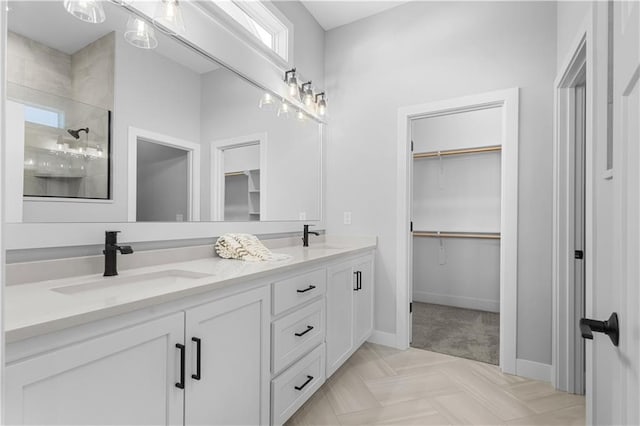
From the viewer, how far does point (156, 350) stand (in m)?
0.93

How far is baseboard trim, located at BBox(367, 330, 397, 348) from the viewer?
267cm

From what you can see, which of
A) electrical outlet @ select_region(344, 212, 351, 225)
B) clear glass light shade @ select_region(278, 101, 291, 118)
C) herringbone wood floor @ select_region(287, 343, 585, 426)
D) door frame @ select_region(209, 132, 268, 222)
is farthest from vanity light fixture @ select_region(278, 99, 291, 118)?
herringbone wood floor @ select_region(287, 343, 585, 426)

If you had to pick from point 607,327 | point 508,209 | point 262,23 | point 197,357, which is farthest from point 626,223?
point 262,23

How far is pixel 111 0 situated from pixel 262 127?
1.04 m

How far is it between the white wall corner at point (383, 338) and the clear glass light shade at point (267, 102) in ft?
6.75

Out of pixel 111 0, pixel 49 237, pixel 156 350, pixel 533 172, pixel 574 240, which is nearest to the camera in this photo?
pixel 156 350

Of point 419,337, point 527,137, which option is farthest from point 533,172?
point 419,337

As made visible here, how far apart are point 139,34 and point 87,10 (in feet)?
0.67

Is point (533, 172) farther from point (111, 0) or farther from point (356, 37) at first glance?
point (111, 0)

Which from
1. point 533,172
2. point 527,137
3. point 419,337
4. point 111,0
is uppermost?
point 111,0

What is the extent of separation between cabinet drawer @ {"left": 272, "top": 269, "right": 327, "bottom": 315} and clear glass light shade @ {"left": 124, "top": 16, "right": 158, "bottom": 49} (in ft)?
4.16

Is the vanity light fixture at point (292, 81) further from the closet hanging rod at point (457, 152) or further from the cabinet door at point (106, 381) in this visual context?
the closet hanging rod at point (457, 152)

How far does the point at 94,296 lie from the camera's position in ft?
2.96

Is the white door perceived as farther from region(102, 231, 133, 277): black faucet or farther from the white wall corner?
the white wall corner
